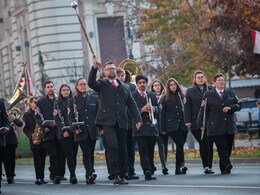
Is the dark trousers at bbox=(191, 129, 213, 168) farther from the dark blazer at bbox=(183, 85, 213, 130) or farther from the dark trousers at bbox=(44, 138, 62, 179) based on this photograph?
the dark trousers at bbox=(44, 138, 62, 179)

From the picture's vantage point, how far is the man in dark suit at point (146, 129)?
16594 mm

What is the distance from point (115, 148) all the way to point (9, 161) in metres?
5.67

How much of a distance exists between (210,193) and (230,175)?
3.42 metres

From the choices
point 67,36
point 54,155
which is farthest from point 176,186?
point 67,36

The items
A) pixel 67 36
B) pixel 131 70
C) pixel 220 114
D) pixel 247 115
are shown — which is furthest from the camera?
pixel 67 36

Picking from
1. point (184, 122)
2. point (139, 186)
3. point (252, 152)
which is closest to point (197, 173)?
point (184, 122)

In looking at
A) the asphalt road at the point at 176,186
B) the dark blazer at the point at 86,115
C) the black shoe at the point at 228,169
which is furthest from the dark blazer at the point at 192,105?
the dark blazer at the point at 86,115

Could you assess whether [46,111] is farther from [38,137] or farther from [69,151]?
[69,151]

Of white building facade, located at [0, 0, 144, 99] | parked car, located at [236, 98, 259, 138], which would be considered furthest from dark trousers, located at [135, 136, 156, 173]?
white building facade, located at [0, 0, 144, 99]

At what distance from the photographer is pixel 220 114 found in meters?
16.7

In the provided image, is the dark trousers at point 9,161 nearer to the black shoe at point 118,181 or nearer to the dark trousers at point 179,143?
the dark trousers at point 179,143

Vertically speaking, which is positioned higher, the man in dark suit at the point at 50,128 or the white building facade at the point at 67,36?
the white building facade at the point at 67,36

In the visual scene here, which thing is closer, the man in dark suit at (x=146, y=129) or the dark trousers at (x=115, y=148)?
the dark trousers at (x=115, y=148)

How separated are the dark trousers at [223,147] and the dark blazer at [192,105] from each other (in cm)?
64
